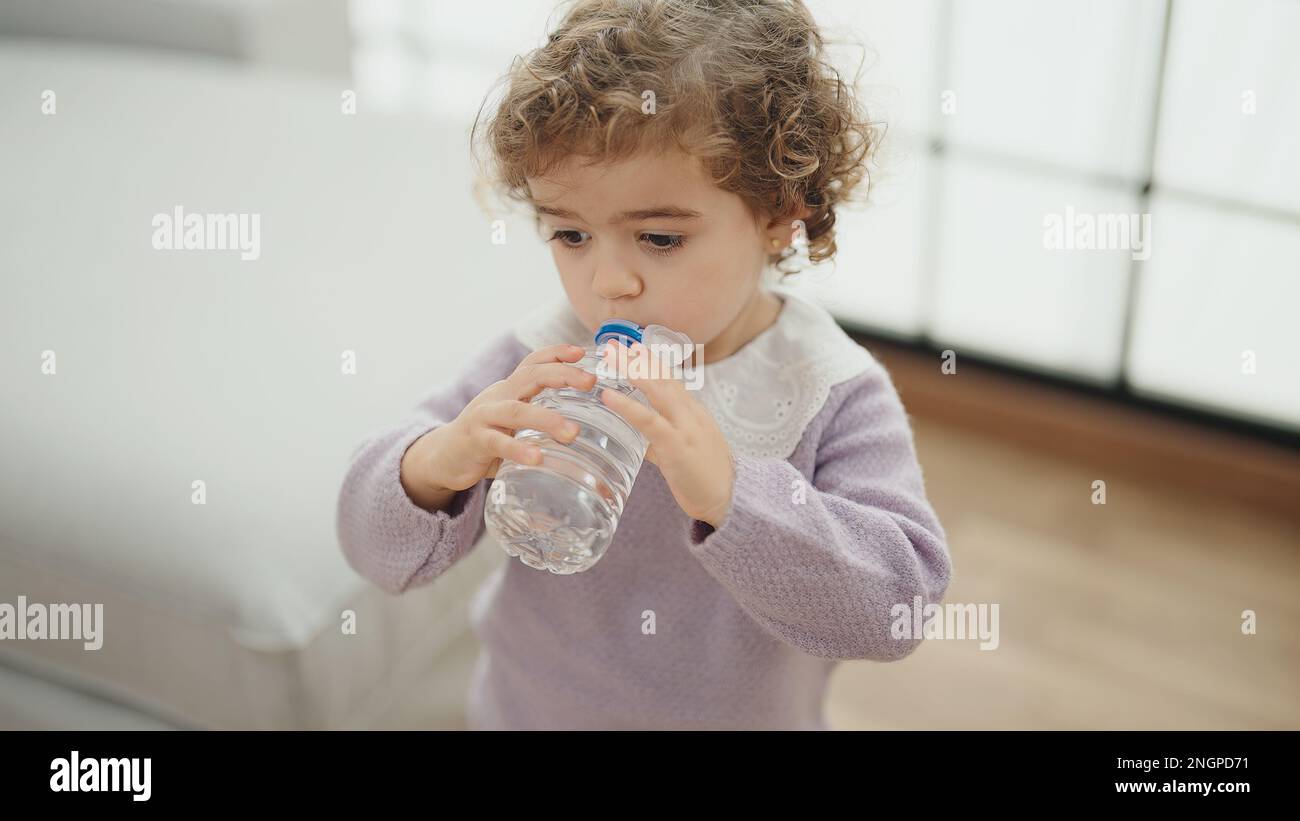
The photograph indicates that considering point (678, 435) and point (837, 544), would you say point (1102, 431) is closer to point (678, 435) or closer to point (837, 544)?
point (837, 544)

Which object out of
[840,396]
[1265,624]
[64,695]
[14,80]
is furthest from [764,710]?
[14,80]

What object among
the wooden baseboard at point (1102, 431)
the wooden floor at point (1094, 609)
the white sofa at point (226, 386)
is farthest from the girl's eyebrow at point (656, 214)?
the wooden baseboard at point (1102, 431)

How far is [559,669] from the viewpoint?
1.14m

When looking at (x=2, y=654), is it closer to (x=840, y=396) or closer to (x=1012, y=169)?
(x=840, y=396)

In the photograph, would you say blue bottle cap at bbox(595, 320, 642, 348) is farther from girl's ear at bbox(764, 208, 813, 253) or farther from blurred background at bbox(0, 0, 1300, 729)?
blurred background at bbox(0, 0, 1300, 729)

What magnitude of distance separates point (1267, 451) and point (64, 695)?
1.73 meters

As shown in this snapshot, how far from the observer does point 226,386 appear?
4.75 feet

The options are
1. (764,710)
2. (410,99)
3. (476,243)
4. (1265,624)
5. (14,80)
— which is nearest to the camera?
(764,710)

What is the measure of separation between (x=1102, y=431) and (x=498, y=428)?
152 cm

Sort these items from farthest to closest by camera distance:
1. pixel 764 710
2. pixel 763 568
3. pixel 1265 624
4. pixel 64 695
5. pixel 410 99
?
pixel 410 99 → pixel 1265 624 → pixel 64 695 → pixel 764 710 → pixel 763 568

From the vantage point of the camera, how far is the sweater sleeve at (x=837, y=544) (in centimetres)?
85

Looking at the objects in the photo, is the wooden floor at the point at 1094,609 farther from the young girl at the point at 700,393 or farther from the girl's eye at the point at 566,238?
the girl's eye at the point at 566,238

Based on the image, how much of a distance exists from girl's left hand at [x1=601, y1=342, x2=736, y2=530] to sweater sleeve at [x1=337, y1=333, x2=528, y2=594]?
21 centimetres

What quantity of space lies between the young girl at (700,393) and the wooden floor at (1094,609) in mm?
Result: 766
